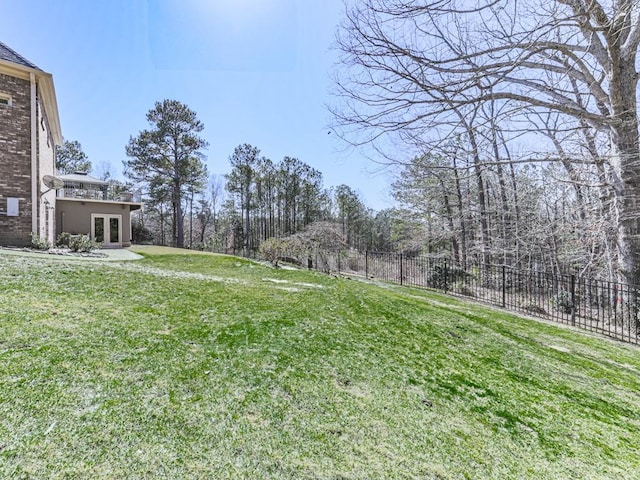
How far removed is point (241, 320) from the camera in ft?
11.1

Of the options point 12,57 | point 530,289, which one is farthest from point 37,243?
point 530,289

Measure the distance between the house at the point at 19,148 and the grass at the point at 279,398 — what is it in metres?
7.39

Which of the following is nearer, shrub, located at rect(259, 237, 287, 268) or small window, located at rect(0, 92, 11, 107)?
small window, located at rect(0, 92, 11, 107)

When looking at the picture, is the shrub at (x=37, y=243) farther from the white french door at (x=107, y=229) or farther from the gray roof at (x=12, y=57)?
the white french door at (x=107, y=229)

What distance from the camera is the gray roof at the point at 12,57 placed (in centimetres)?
891

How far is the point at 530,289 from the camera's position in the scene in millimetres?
8164

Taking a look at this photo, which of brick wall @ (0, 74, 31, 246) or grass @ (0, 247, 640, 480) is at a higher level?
brick wall @ (0, 74, 31, 246)

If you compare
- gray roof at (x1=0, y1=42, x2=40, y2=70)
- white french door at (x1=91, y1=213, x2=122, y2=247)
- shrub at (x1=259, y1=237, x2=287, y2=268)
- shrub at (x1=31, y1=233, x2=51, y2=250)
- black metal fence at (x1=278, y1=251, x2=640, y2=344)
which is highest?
gray roof at (x1=0, y1=42, x2=40, y2=70)

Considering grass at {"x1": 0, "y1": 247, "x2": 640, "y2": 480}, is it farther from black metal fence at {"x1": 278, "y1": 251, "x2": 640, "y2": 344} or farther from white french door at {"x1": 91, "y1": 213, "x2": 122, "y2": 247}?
white french door at {"x1": 91, "y1": 213, "x2": 122, "y2": 247}

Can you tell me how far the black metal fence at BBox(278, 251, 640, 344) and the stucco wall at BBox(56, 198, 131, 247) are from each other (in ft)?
34.6

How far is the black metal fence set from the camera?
571 centimetres

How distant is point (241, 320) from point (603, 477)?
3.08 metres

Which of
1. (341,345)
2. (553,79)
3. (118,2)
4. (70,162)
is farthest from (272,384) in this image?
(70,162)

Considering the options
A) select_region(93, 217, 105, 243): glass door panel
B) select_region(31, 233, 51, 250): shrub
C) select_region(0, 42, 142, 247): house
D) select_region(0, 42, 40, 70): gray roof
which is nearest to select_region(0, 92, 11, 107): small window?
select_region(0, 42, 142, 247): house
